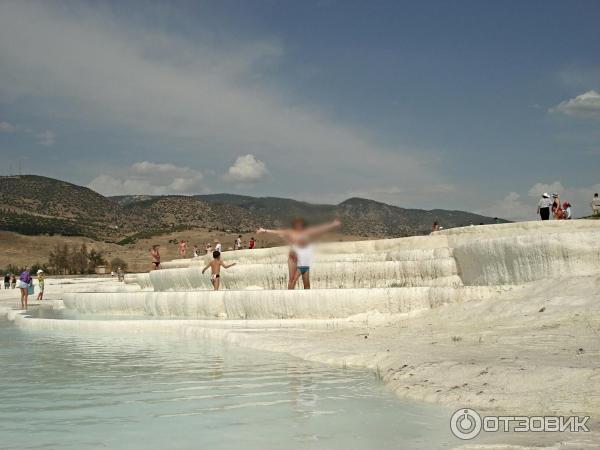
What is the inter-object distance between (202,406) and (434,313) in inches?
237

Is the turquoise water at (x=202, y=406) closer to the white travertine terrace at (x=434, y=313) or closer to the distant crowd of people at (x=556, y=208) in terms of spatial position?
the white travertine terrace at (x=434, y=313)

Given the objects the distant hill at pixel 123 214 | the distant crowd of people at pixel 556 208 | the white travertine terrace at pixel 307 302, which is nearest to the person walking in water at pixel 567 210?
the distant crowd of people at pixel 556 208

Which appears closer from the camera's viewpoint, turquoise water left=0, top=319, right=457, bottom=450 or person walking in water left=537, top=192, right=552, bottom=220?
turquoise water left=0, top=319, right=457, bottom=450

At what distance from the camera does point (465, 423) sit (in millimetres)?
4770

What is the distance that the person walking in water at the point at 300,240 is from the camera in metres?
11.6

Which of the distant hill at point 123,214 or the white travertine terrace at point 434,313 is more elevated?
the distant hill at point 123,214

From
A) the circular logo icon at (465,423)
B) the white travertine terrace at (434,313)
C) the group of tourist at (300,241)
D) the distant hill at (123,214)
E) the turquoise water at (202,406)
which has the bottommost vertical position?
the circular logo icon at (465,423)

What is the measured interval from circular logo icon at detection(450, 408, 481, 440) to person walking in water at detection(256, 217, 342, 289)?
6.67 metres

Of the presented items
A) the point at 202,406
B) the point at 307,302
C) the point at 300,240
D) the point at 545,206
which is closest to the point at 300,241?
the point at 300,240

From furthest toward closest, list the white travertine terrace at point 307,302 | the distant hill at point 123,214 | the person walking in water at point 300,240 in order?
the distant hill at point 123,214 < the person walking in water at point 300,240 < the white travertine terrace at point 307,302

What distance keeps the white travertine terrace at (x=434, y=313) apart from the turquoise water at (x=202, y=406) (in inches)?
24.5

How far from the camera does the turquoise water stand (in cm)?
453

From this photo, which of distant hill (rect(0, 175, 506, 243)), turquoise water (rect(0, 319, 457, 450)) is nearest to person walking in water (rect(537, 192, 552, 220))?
turquoise water (rect(0, 319, 457, 450))

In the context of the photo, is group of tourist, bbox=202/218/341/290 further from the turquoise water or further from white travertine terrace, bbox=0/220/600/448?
the turquoise water
